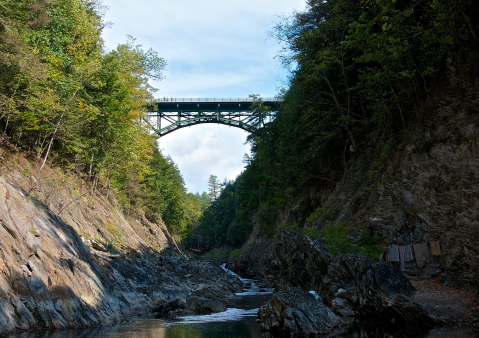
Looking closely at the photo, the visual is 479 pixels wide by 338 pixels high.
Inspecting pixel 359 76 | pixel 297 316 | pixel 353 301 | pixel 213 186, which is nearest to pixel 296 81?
pixel 359 76

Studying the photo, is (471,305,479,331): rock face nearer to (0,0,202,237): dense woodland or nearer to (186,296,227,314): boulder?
(186,296,227,314): boulder

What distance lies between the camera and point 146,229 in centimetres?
3456

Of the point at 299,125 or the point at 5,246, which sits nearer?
the point at 5,246

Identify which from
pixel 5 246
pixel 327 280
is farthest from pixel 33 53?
pixel 327 280

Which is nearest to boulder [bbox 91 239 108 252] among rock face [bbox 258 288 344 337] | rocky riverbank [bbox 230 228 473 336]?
rocky riverbank [bbox 230 228 473 336]

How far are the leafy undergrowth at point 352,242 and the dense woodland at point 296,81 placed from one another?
168 inches

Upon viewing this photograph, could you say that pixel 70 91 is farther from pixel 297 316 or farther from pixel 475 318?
pixel 475 318

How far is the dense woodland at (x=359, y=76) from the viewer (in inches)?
505

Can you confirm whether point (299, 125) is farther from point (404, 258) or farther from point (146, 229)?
point (146, 229)

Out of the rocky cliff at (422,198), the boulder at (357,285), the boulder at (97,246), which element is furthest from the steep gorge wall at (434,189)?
the boulder at (97,246)

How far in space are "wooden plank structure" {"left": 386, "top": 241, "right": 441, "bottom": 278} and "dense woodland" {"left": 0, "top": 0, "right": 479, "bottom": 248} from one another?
15.9 ft

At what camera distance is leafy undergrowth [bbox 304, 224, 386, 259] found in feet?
43.2

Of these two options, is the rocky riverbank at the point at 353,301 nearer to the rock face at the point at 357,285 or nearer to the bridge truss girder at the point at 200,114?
the rock face at the point at 357,285

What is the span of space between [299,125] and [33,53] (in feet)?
50.4
